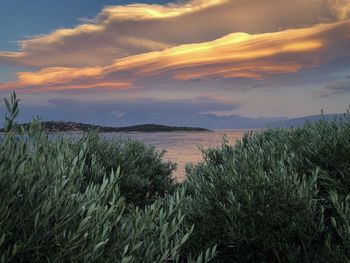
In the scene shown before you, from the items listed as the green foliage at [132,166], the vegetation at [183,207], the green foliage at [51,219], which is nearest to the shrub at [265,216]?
the vegetation at [183,207]

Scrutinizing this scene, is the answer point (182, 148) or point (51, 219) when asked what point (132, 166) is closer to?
point (51, 219)

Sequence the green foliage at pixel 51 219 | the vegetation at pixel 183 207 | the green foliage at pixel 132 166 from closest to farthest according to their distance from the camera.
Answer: the green foliage at pixel 51 219, the vegetation at pixel 183 207, the green foliage at pixel 132 166

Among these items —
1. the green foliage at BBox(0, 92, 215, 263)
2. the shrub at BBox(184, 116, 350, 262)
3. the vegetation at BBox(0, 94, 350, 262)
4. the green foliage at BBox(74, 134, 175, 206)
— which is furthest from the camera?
the green foliage at BBox(74, 134, 175, 206)

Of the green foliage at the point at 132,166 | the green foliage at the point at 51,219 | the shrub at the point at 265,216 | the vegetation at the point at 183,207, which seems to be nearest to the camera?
the green foliage at the point at 51,219

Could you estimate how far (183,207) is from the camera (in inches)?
392

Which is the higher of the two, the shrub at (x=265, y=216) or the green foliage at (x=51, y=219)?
the green foliage at (x=51, y=219)

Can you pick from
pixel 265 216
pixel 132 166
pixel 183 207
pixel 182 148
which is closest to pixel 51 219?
pixel 265 216

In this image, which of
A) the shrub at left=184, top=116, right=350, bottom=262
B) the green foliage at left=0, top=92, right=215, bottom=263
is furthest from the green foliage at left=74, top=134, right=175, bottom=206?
the green foliage at left=0, top=92, right=215, bottom=263

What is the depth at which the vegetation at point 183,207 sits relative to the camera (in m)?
4.50

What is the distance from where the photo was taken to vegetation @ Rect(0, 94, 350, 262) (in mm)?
4500

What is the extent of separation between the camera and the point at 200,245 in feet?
30.0

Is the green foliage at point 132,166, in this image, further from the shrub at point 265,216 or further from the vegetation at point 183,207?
the shrub at point 265,216

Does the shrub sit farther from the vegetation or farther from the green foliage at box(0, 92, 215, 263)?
the green foliage at box(0, 92, 215, 263)

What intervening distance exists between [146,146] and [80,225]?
1936 cm
